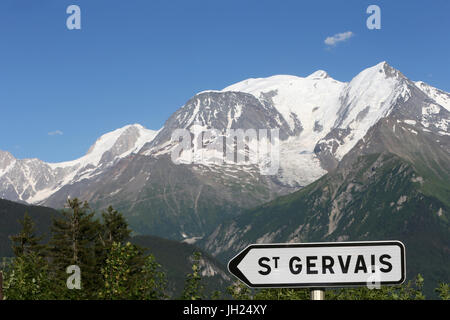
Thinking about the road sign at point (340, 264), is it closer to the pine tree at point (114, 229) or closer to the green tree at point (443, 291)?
the green tree at point (443, 291)

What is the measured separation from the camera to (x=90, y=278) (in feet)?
301

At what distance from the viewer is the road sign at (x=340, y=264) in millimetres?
9930

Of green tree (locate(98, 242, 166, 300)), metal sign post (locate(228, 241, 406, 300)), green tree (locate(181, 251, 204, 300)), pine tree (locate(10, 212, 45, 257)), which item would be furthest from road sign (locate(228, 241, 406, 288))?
pine tree (locate(10, 212, 45, 257))

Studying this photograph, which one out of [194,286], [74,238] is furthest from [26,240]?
[194,286]

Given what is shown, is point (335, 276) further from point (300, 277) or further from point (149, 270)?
point (149, 270)

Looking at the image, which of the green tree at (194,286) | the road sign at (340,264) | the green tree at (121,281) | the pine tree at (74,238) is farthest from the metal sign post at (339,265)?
the pine tree at (74,238)

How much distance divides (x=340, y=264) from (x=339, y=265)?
0.02 meters

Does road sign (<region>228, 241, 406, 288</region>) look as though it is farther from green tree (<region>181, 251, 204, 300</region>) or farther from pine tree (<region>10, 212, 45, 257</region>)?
pine tree (<region>10, 212, 45, 257</region>)

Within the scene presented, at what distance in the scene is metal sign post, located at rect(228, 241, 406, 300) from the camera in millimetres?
9930

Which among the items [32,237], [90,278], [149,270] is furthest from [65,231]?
[149,270]

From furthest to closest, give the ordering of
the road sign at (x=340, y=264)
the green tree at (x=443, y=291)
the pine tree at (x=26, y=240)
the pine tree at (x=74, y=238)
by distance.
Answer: the pine tree at (x=26, y=240), the pine tree at (x=74, y=238), the green tree at (x=443, y=291), the road sign at (x=340, y=264)

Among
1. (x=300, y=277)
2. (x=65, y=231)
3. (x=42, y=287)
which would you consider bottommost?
(x=300, y=277)
